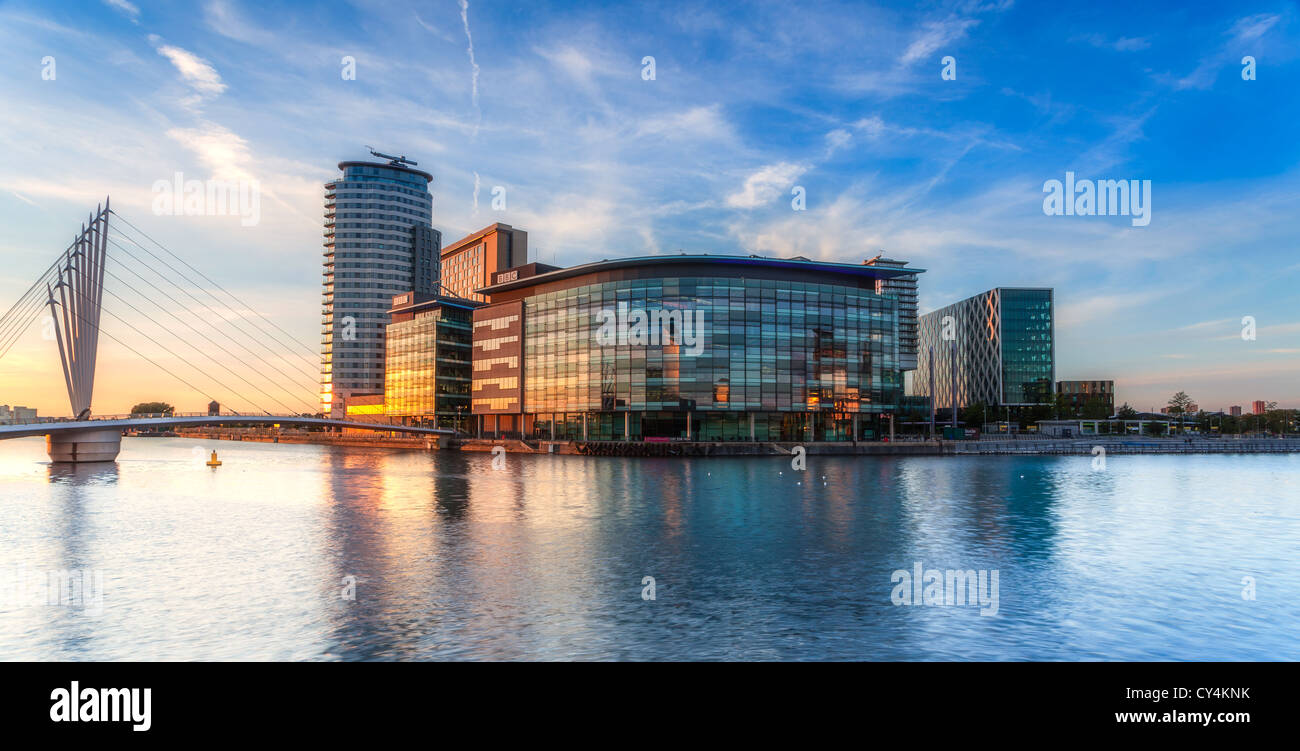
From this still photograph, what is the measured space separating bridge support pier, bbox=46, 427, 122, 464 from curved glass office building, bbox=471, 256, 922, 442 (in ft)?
204

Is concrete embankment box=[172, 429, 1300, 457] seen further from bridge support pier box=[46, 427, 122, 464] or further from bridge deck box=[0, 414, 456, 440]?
bridge support pier box=[46, 427, 122, 464]

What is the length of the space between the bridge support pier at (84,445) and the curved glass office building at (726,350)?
62.2 m

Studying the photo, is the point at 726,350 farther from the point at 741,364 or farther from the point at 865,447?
the point at 865,447

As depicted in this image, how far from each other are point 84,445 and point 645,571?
84.2m

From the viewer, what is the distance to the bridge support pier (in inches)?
3187

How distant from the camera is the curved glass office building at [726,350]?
114 m

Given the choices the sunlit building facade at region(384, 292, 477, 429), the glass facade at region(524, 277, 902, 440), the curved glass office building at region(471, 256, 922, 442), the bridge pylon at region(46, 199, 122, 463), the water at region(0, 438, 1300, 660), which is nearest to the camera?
the water at region(0, 438, 1300, 660)

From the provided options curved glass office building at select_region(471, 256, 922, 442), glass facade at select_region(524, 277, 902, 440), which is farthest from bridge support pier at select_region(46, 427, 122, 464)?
glass facade at select_region(524, 277, 902, 440)

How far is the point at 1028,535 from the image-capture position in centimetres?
3538


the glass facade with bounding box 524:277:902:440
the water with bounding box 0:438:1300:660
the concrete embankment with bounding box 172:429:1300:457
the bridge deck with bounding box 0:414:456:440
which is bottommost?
the concrete embankment with bounding box 172:429:1300:457

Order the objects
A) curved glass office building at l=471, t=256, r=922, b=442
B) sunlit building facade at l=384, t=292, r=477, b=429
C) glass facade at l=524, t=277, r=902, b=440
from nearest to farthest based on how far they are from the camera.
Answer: glass facade at l=524, t=277, r=902, b=440, curved glass office building at l=471, t=256, r=922, b=442, sunlit building facade at l=384, t=292, r=477, b=429

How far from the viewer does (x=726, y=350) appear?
373ft
